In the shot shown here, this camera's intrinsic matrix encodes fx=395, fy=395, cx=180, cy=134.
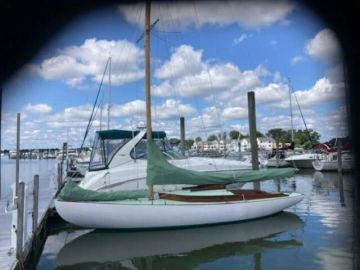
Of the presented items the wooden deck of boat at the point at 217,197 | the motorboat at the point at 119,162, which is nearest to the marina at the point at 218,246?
the wooden deck of boat at the point at 217,197

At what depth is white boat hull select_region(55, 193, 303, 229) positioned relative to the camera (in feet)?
24.3

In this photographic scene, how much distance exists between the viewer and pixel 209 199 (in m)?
7.95

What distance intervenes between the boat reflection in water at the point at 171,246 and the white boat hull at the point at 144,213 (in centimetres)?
18

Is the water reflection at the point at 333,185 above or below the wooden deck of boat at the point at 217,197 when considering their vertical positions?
below

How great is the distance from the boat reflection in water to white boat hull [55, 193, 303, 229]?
0.60 ft

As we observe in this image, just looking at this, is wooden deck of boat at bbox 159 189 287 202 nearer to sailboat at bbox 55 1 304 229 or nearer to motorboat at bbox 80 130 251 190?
sailboat at bbox 55 1 304 229

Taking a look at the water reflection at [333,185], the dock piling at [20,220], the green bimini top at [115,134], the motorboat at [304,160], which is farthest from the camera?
the motorboat at [304,160]

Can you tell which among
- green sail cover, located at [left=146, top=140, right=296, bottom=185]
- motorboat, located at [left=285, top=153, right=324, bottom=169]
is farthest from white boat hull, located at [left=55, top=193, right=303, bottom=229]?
motorboat, located at [left=285, top=153, right=324, bottom=169]

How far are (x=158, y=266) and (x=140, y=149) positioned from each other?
4730mm

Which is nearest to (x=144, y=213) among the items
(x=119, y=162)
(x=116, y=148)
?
(x=119, y=162)

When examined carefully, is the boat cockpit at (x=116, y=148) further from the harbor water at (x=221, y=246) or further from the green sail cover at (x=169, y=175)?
the green sail cover at (x=169, y=175)

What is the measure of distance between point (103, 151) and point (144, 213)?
3073 millimetres

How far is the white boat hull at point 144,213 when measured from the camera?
24.3 ft

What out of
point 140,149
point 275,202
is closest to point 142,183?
point 140,149
